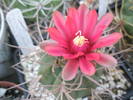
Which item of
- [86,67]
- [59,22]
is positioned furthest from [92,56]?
[59,22]

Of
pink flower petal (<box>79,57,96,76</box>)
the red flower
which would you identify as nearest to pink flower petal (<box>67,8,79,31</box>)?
the red flower

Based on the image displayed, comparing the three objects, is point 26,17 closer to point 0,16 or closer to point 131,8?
point 0,16

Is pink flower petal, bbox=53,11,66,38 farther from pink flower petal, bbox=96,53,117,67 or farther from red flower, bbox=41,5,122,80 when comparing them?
pink flower petal, bbox=96,53,117,67

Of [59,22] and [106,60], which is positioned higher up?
[59,22]

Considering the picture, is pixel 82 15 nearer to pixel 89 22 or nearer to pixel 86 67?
pixel 89 22

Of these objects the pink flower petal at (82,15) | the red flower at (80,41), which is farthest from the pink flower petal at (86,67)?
the pink flower petal at (82,15)

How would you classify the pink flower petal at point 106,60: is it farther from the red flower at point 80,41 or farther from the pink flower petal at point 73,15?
the pink flower petal at point 73,15
